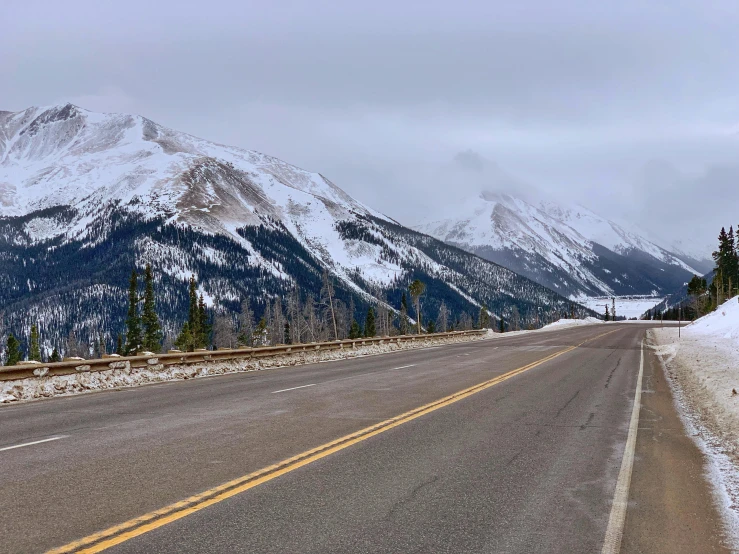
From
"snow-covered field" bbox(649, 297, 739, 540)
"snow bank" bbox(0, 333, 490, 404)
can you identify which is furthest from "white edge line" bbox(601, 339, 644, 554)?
"snow bank" bbox(0, 333, 490, 404)

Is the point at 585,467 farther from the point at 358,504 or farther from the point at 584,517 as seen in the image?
the point at 358,504

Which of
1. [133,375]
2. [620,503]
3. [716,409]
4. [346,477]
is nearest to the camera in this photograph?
[620,503]

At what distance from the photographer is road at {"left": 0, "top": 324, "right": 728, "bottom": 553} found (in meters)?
5.24

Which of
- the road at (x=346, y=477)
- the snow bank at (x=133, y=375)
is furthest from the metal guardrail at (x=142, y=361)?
the road at (x=346, y=477)

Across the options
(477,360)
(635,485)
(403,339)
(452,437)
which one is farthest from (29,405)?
(403,339)

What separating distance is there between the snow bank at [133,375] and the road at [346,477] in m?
1.93

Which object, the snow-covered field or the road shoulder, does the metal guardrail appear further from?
the snow-covered field

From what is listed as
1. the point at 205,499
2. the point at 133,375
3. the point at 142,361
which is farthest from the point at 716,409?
the point at 142,361

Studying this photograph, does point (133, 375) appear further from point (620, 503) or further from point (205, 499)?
point (620, 503)

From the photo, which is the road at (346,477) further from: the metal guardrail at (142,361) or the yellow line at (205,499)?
the metal guardrail at (142,361)

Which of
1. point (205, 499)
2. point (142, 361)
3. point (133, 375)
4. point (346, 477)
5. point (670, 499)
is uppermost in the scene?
point (142, 361)

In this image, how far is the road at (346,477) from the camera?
5.24 meters

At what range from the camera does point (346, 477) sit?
7.04 meters

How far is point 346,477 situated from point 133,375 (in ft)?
45.4
